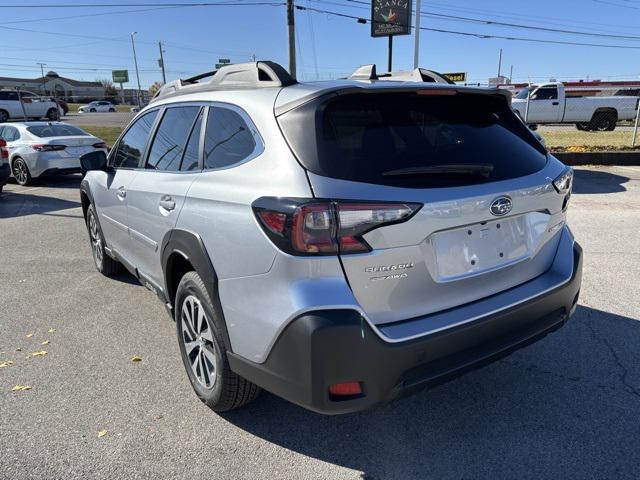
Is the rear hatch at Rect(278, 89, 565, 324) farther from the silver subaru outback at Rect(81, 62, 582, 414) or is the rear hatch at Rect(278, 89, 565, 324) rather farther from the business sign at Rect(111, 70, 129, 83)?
the business sign at Rect(111, 70, 129, 83)

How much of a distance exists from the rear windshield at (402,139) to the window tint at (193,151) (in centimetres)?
87

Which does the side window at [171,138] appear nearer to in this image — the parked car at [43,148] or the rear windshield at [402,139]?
the rear windshield at [402,139]

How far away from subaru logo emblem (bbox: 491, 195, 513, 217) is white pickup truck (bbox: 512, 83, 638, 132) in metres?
20.0

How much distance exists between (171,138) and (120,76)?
9007cm

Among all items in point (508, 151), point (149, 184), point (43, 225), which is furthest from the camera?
point (43, 225)

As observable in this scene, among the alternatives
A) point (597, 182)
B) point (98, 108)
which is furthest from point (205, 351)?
point (98, 108)

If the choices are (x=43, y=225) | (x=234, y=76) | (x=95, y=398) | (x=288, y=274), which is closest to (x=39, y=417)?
(x=95, y=398)

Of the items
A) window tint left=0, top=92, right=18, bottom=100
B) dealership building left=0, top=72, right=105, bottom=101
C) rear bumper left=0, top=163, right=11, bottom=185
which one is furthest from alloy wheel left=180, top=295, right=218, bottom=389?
dealership building left=0, top=72, right=105, bottom=101

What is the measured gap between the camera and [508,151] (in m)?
2.67

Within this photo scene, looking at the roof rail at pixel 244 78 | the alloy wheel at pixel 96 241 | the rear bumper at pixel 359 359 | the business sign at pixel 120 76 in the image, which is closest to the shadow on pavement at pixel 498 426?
the rear bumper at pixel 359 359

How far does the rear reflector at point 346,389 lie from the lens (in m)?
2.10

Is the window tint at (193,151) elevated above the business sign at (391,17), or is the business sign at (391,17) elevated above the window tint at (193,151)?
the business sign at (391,17)

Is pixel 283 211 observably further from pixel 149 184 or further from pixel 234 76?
pixel 149 184

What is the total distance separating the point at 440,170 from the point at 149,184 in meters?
2.08
